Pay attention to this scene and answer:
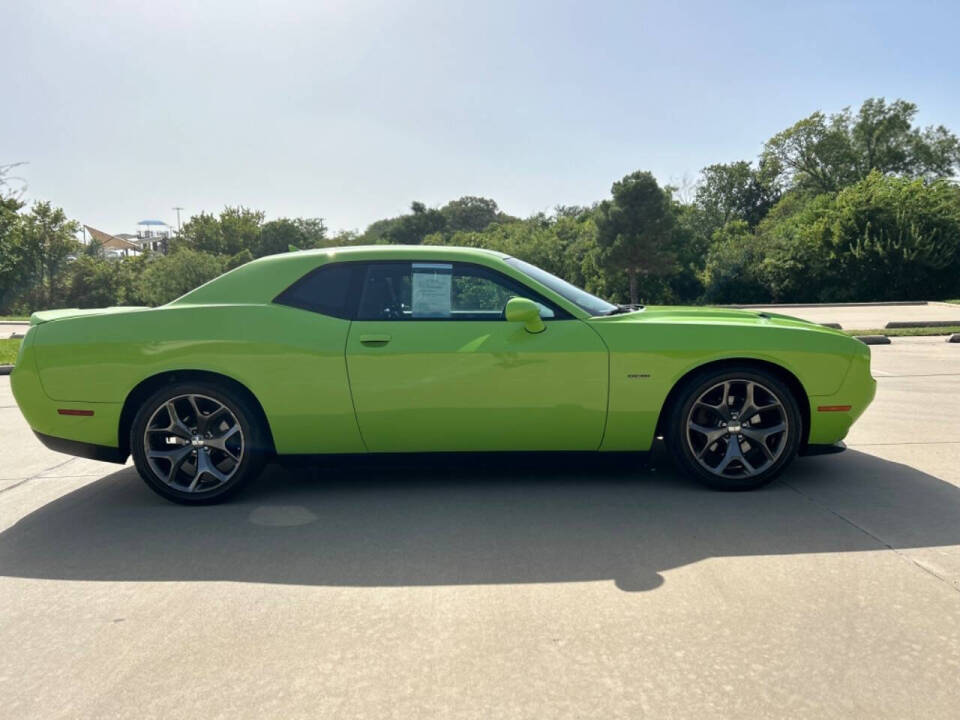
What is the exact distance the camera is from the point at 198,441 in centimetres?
442

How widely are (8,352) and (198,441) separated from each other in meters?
12.4

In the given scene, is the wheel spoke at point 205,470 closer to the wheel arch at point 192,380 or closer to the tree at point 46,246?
the wheel arch at point 192,380

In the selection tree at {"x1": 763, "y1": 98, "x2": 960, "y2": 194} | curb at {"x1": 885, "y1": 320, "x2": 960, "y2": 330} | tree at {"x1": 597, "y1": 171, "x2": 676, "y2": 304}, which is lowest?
curb at {"x1": 885, "y1": 320, "x2": 960, "y2": 330}

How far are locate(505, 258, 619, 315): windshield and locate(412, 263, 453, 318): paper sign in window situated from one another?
0.43 metres

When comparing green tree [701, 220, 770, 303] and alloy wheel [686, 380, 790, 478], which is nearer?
alloy wheel [686, 380, 790, 478]

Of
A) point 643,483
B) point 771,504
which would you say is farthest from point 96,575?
point 771,504

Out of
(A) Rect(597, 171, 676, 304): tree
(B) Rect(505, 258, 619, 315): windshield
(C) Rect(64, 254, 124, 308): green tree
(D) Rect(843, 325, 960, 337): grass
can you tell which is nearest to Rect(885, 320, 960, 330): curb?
(D) Rect(843, 325, 960, 337): grass

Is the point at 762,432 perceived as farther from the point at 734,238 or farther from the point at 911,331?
the point at 734,238

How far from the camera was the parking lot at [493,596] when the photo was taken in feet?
7.66

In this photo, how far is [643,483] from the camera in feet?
15.1

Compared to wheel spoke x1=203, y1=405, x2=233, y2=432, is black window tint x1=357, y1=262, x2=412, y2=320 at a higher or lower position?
higher

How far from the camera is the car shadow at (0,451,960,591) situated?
341 centimetres

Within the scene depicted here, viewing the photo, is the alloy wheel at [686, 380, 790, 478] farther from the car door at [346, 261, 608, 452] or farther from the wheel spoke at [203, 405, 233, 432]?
the wheel spoke at [203, 405, 233, 432]

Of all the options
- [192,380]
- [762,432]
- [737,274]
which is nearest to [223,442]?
[192,380]
